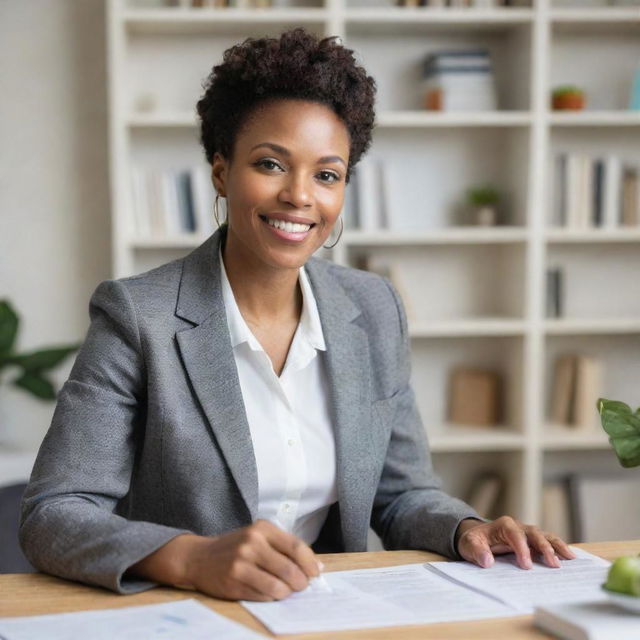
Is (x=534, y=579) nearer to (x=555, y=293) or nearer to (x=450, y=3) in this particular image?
(x=555, y=293)

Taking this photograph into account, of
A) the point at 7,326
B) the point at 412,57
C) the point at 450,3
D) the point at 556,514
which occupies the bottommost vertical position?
the point at 556,514

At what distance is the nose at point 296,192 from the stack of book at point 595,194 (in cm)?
228

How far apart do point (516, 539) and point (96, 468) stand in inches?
24.0

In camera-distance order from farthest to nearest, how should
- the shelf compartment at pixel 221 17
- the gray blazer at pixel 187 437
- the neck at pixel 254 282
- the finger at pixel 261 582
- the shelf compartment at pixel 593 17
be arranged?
the shelf compartment at pixel 593 17
the shelf compartment at pixel 221 17
the neck at pixel 254 282
the gray blazer at pixel 187 437
the finger at pixel 261 582

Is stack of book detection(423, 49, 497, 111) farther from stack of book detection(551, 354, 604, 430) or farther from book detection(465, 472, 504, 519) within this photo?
book detection(465, 472, 504, 519)

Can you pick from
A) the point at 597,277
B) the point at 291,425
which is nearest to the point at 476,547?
the point at 291,425

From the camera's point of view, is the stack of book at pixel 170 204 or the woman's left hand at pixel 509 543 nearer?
the woman's left hand at pixel 509 543

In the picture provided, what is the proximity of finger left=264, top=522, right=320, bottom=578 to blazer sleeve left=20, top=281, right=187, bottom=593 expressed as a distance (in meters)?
0.15

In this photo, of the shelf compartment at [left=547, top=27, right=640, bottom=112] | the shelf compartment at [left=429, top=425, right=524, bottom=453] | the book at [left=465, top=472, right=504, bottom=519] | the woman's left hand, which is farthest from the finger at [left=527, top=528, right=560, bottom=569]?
the shelf compartment at [left=547, top=27, right=640, bottom=112]

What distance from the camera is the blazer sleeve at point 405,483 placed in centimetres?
164

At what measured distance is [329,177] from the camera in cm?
172

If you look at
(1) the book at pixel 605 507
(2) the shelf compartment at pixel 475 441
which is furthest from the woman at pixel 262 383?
(1) the book at pixel 605 507

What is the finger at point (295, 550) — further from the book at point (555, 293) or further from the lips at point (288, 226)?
the book at point (555, 293)

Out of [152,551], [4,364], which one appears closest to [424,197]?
[4,364]
